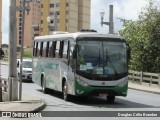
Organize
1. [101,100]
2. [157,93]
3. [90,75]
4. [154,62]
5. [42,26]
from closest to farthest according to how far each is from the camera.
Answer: [90,75] → [101,100] → [157,93] → [154,62] → [42,26]

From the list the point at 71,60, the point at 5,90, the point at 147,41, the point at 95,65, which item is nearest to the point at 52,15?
the point at 147,41

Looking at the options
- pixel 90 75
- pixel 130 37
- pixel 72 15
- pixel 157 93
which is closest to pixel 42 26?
pixel 72 15

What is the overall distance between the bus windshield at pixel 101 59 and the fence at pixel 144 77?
1241 cm

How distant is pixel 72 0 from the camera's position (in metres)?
135

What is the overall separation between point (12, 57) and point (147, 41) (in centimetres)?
1969

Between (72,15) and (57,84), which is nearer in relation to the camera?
(57,84)

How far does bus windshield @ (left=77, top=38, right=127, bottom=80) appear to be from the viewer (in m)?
20.3

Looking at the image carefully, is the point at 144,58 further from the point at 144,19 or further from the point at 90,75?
the point at 90,75

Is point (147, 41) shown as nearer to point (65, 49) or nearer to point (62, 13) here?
point (65, 49)

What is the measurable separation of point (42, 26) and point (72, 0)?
417 inches

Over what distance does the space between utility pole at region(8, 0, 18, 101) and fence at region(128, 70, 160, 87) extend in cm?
1449

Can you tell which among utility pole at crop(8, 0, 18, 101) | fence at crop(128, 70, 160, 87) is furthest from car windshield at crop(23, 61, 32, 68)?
utility pole at crop(8, 0, 18, 101)

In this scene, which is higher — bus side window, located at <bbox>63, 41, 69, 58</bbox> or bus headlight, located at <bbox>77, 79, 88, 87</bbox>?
bus side window, located at <bbox>63, 41, 69, 58</bbox>

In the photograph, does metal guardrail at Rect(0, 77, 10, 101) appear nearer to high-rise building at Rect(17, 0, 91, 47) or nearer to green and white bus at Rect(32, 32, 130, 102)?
green and white bus at Rect(32, 32, 130, 102)
